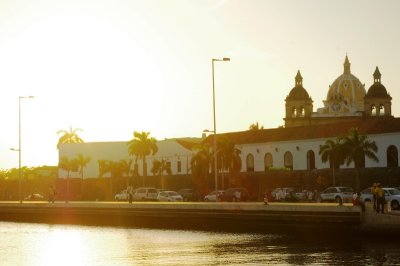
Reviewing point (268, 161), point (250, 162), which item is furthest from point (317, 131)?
point (250, 162)

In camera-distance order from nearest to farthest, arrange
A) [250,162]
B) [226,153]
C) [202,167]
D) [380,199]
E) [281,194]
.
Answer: [380,199], [281,194], [226,153], [202,167], [250,162]

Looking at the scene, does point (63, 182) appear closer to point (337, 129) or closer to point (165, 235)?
point (337, 129)

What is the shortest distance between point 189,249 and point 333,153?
52241 mm

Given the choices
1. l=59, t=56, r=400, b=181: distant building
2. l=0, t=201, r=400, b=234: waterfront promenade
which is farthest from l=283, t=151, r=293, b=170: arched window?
l=0, t=201, r=400, b=234: waterfront promenade

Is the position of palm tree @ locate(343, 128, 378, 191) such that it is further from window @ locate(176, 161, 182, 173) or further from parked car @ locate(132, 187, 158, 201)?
window @ locate(176, 161, 182, 173)

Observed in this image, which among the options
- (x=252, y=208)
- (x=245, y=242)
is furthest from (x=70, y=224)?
(x=245, y=242)

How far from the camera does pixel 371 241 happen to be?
55.2m

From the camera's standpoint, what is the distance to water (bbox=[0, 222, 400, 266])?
1960 inches

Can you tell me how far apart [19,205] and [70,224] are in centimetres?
1084

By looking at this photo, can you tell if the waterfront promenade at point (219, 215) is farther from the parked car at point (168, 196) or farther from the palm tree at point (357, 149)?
the palm tree at point (357, 149)

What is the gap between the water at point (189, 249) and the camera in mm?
49781

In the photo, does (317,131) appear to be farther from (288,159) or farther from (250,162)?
(250,162)

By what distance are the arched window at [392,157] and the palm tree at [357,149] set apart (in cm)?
725

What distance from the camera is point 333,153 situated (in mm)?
106625
